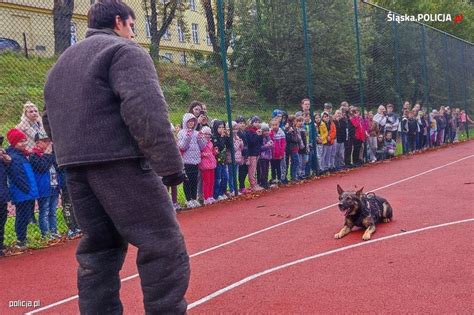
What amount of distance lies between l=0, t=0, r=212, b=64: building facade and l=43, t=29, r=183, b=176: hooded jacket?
4.59 meters

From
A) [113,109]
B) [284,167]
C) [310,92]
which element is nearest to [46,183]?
[113,109]

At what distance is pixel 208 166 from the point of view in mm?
10289

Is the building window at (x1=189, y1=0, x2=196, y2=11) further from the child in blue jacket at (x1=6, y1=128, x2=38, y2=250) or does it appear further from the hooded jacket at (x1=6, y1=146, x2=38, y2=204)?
the hooded jacket at (x1=6, y1=146, x2=38, y2=204)

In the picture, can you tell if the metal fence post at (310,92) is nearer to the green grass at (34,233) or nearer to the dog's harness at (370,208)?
the dog's harness at (370,208)

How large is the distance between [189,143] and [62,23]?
10.2 feet

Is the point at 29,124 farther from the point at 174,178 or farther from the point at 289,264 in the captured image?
the point at 174,178

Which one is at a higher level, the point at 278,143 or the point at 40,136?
the point at 40,136

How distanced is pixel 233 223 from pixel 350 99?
9548mm

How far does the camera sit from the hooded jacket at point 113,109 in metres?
2.69

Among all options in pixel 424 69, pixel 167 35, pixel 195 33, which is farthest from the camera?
pixel 424 69

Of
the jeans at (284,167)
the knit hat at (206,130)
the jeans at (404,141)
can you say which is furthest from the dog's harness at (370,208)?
the jeans at (404,141)

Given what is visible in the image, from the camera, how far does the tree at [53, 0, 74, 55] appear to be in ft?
27.0

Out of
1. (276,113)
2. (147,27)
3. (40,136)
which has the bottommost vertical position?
(40,136)

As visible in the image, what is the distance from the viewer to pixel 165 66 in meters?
10.7
